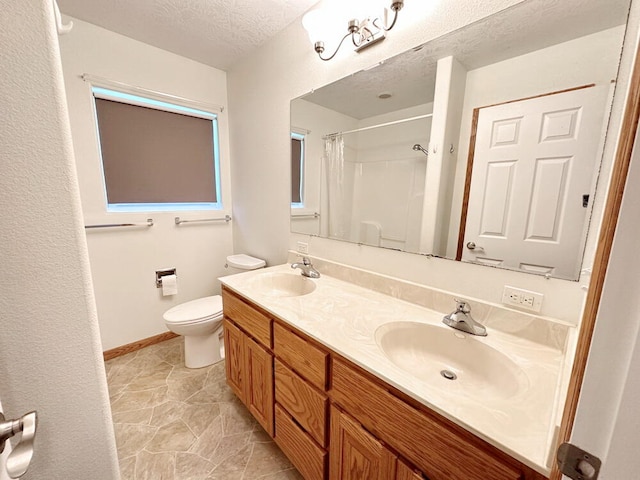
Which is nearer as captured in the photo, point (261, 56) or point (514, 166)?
point (514, 166)

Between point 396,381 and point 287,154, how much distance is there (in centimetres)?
159

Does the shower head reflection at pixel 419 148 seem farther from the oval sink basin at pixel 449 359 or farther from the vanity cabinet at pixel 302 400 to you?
the vanity cabinet at pixel 302 400

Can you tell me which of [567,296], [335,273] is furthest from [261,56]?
[567,296]

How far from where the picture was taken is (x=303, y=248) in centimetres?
184

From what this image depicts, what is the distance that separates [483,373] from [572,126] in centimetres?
89

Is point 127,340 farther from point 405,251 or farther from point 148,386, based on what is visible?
point 405,251

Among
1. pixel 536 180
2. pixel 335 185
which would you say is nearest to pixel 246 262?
pixel 335 185

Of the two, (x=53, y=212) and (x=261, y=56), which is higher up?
(x=261, y=56)

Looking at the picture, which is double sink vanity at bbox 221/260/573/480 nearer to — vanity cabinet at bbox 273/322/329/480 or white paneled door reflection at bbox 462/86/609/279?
vanity cabinet at bbox 273/322/329/480

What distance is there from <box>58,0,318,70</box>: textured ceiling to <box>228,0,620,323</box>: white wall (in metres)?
0.12

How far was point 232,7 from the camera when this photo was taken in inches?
60.5

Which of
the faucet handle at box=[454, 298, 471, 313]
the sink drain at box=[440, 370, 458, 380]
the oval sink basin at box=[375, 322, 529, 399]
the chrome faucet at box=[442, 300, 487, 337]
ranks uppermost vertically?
the faucet handle at box=[454, 298, 471, 313]

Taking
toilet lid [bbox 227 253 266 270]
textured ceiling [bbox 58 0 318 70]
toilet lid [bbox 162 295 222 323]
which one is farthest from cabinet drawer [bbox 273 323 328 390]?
textured ceiling [bbox 58 0 318 70]

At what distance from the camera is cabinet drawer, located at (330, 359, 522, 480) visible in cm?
58
